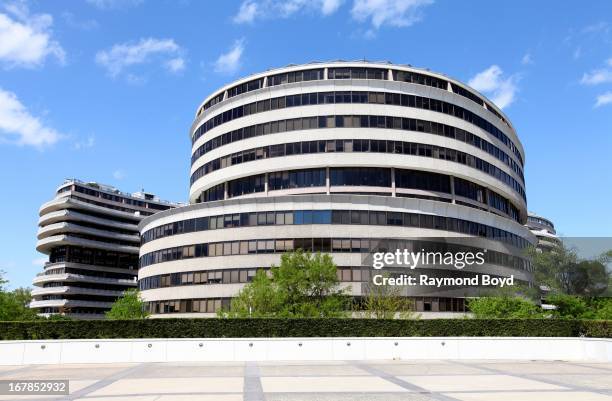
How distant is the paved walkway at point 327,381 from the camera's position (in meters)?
17.8

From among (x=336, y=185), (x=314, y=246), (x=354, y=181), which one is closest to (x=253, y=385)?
(x=314, y=246)

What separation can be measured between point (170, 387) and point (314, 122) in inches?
1978

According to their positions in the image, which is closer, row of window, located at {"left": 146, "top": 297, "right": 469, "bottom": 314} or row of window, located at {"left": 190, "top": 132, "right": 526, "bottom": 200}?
row of window, located at {"left": 146, "top": 297, "right": 469, "bottom": 314}

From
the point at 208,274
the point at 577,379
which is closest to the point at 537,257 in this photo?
the point at 208,274

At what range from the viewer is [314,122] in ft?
221

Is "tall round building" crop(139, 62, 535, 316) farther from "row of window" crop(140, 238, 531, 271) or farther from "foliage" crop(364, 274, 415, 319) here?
"foliage" crop(364, 274, 415, 319)

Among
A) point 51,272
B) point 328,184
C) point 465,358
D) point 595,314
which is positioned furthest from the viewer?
point 51,272

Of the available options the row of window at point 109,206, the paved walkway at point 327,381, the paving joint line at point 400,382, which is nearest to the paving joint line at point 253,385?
the paved walkway at point 327,381

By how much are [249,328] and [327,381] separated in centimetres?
1448

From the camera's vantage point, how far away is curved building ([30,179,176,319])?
127812 millimetres

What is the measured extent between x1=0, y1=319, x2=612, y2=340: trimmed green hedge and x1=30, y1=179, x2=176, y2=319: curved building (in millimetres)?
97175

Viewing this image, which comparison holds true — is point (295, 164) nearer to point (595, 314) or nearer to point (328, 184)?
point (328, 184)

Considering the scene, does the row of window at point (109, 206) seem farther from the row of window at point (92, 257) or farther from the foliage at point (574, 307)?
the foliage at point (574, 307)

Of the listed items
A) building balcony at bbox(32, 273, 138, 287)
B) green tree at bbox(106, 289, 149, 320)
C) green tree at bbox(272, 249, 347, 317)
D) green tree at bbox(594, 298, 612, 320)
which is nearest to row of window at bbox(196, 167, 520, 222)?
green tree at bbox(106, 289, 149, 320)
